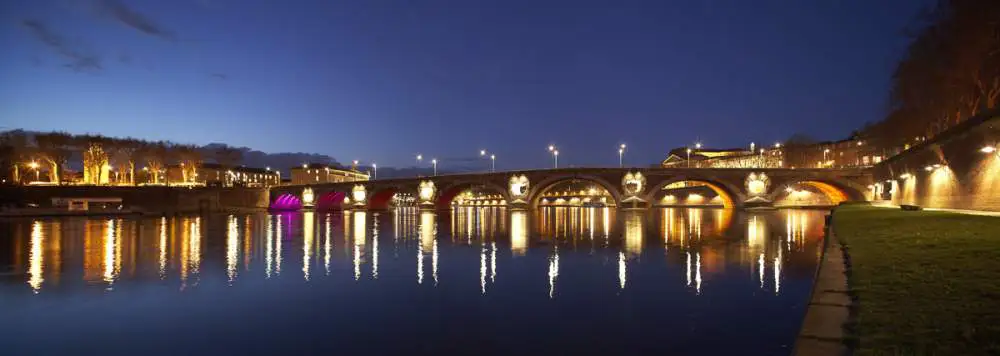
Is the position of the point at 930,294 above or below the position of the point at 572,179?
below

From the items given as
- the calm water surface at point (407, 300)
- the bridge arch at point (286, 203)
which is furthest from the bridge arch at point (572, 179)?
the calm water surface at point (407, 300)

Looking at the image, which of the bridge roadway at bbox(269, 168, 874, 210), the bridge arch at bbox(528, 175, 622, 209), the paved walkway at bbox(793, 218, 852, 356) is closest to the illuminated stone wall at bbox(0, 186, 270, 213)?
the bridge roadway at bbox(269, 168, 874, 210)

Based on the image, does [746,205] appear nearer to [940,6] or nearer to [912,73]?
[912,73]

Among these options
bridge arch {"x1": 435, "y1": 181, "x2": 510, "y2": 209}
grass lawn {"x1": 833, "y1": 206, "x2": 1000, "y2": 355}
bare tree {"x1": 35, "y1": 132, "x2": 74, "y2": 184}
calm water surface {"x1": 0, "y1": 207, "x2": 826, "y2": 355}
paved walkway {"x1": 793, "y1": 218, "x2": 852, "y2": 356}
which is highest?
bare tree {"x1": 35, "y1": 132, "x2": 74, "y2": 184}

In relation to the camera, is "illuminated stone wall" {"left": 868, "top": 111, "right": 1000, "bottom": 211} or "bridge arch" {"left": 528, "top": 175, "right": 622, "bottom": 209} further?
"bridge arch" {"left": 528, "top": 175, "right": 622, "bottom": 209}

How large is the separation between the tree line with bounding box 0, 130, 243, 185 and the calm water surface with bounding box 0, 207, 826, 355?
306 feet

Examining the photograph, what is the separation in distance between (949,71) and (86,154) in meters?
124

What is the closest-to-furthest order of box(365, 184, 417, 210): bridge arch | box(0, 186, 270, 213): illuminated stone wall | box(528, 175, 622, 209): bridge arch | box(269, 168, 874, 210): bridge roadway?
1. box(0, 186, 270, 213): illuminated stone wall
2. box(269, 168, 874, 210): bridge roadway
3. box(528, 175, 622, 209): bridge arch
4. box(365, 184, 417, 210): bridge arch

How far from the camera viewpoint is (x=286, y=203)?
140 metres

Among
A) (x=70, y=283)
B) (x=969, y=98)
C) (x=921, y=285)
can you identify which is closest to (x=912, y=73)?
(x=969, y=98)

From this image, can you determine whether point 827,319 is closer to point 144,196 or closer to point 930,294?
point 930,294

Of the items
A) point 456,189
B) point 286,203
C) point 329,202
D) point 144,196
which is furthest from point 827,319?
point 329,202

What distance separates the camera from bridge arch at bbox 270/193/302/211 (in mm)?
132875

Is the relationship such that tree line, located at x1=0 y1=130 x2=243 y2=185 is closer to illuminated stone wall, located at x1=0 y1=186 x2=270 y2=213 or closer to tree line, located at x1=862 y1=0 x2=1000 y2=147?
illuminated stone wall, located at x1=0 y1=186 x2=270 y2=213
